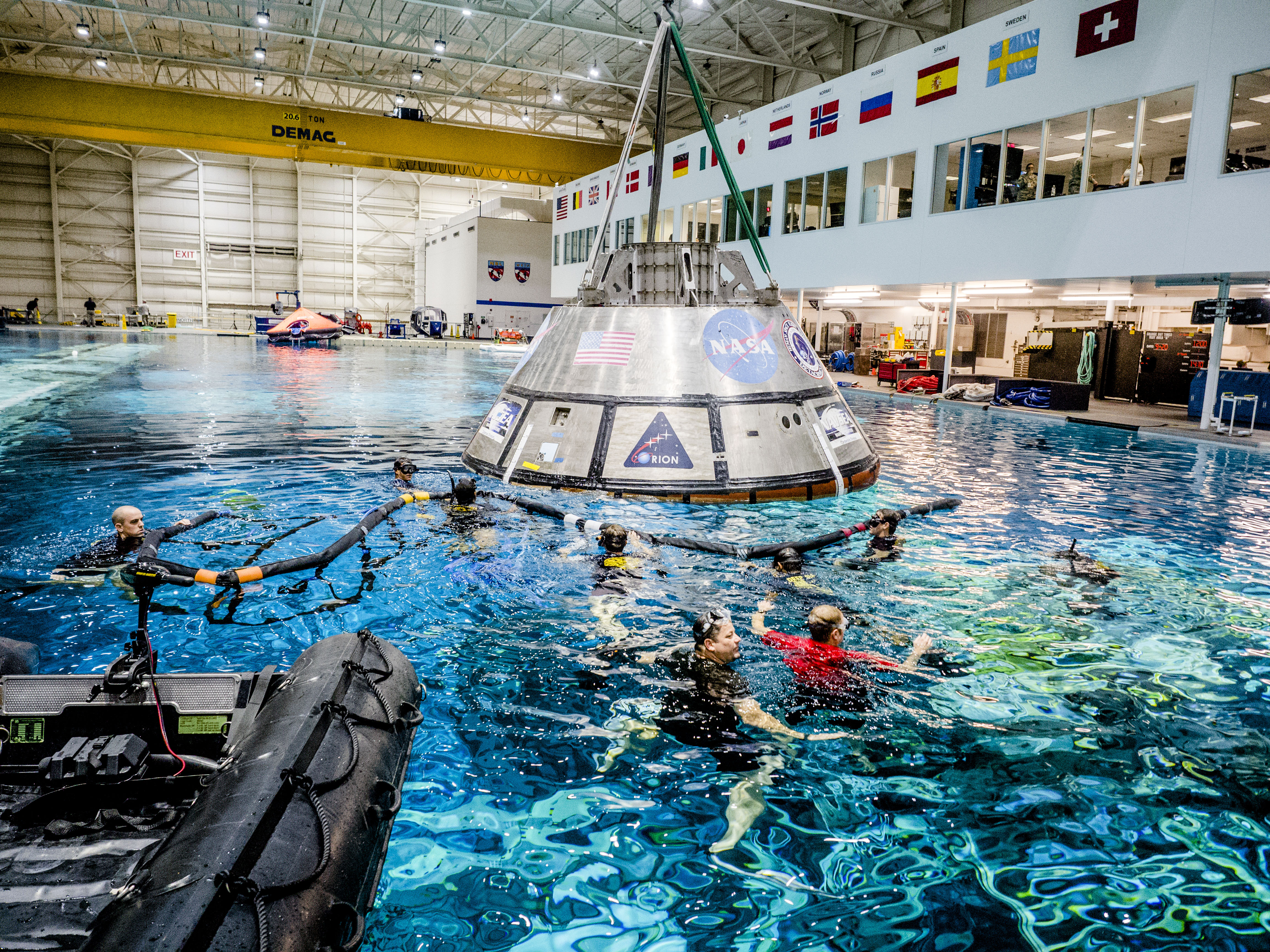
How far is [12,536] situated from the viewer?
759 centimetres

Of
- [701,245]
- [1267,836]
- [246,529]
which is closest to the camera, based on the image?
[1267,836]

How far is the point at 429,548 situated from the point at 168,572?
2.93m

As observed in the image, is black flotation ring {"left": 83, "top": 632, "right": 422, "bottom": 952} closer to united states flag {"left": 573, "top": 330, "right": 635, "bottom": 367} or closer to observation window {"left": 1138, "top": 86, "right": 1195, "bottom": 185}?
united states flag {"left": 573, "top": 330, "right": 635, "bottom": 367}

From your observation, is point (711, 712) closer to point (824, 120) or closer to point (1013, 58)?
point (1013, 58)

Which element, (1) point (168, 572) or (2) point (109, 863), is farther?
(1) point (168, 572)

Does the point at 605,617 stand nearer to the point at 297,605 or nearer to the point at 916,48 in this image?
the point at 297,605

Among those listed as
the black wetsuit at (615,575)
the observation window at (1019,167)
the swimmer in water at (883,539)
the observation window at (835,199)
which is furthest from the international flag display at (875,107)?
the black wetsuit at (615,575)

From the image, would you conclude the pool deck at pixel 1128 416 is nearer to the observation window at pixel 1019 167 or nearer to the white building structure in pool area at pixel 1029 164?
the white building structure in pool area at pixel 1029 164

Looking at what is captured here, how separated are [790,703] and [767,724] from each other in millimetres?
288

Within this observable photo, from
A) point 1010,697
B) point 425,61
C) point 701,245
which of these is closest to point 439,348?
point 425,61

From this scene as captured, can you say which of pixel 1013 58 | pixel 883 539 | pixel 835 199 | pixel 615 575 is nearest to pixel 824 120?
pixel 835 199

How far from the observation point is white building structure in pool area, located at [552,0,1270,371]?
15531 mm

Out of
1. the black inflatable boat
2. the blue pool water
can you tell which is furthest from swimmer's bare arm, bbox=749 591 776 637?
the black inflatable boat

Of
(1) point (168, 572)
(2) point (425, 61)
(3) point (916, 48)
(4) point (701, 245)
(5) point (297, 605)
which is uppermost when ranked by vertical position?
(2) point (425, 61)
